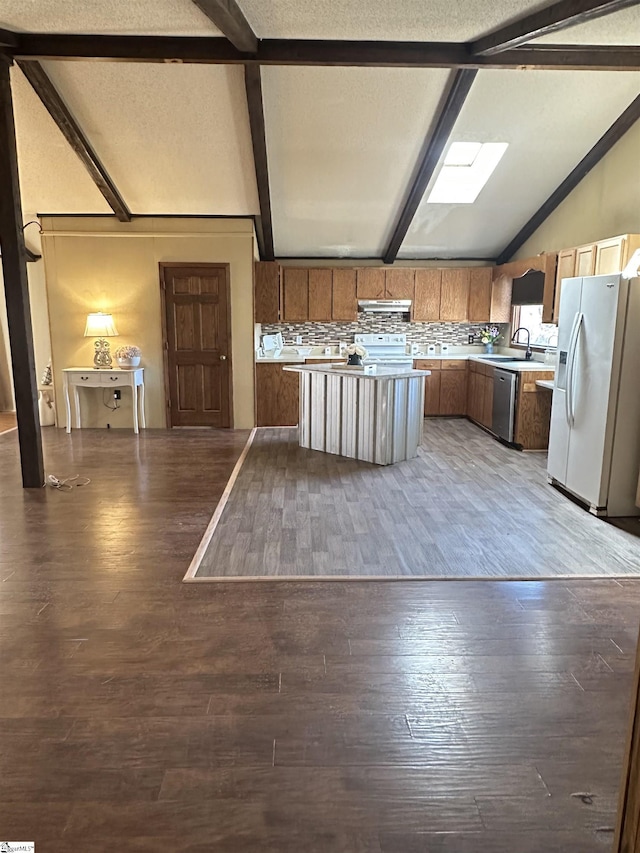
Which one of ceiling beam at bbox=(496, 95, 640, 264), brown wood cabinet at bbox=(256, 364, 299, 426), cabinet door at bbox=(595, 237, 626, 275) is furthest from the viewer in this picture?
brown wood cabinet at bbox=(256, 364, 299, 426)

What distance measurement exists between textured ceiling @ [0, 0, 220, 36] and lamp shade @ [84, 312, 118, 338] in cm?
328

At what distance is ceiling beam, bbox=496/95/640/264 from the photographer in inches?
204

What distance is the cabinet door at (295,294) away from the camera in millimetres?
7802

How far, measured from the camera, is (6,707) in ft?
6.84

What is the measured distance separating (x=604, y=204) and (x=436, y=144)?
6.28 feet

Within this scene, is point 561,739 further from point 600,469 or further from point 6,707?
point 600,469

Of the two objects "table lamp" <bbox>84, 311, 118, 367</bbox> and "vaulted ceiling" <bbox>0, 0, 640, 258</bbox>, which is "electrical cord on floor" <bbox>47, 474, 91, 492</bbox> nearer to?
"table lamp" <bbox>84, 311, 118, 367</bbox>

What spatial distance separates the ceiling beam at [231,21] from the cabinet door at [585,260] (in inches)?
141

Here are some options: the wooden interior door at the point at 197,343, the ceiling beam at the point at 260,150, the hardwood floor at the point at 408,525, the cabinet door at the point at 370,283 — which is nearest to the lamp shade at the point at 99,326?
the wooden interior door at the point at 197,343

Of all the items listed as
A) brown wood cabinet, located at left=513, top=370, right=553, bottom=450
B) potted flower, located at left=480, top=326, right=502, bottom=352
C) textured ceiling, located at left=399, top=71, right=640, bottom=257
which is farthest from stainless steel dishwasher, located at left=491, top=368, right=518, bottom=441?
textured ceiling, located at left=399, top=71, right=640, bottom=257

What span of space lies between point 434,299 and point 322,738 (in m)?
7.01

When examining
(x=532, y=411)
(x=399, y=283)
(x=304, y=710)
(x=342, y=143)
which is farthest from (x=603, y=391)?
(x=399, y=283)

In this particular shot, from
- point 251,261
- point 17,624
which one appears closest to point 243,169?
point 251,261

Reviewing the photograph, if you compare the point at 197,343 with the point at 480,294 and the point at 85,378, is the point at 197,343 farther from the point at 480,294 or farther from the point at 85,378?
the point at 480,294
